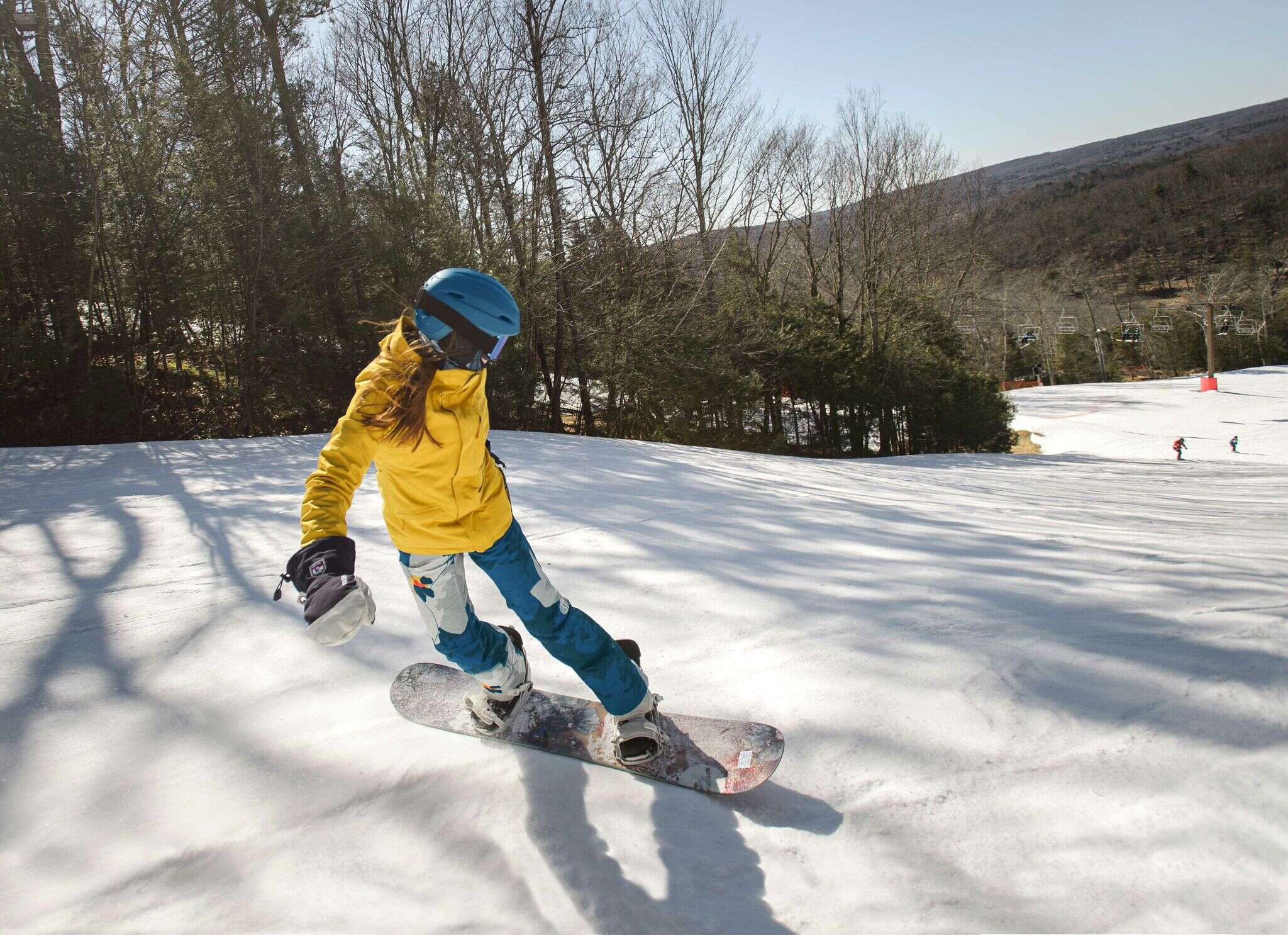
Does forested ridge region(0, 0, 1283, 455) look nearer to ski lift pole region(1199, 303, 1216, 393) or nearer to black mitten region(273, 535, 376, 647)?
black mitten region(273, 535, 376, 647)

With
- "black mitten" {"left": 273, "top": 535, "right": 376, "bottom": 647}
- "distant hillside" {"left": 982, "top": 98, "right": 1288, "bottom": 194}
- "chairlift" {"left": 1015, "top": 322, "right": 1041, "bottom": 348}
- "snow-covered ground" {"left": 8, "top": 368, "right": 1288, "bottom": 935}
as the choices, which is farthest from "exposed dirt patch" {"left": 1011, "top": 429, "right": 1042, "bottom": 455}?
"distant hillside" {"left": 982, "top": 98, "right": 1288, "bottom": 194}

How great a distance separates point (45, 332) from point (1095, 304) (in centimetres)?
6477

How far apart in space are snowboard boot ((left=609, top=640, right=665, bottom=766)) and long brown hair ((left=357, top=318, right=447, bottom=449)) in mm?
954

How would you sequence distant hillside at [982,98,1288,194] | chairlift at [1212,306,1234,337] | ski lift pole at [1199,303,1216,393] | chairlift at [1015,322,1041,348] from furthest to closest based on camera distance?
1. distant hillside at [982,98,1288,194]
2. chairlift at [1015,322,1041,348]
3. chairlift at [1212,306,1234,337]
4. ski lift pole at [1199,303,1216,393]

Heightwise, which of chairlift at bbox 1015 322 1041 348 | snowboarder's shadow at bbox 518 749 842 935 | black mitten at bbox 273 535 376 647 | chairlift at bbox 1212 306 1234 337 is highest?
chairlift at bbox 1015 322 1041 348

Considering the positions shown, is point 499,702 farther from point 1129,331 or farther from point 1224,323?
point 1129,331

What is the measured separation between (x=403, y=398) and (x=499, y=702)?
1.01m

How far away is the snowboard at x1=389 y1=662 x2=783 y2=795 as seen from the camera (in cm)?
188

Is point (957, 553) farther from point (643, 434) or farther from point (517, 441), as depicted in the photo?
point (643, 434)

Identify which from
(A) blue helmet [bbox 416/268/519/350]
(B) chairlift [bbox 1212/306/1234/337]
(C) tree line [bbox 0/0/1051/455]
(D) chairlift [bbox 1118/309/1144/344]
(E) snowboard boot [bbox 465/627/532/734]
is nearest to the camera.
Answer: (A) blue helmet [bbox 416/268/519/350]

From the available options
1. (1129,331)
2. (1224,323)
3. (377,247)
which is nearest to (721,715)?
(377,247)

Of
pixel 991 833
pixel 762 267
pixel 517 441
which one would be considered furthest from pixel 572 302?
pixel 991 833

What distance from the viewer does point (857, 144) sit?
23.1 meters

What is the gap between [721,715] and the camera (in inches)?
88.5
